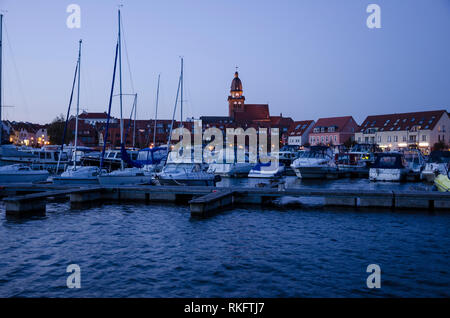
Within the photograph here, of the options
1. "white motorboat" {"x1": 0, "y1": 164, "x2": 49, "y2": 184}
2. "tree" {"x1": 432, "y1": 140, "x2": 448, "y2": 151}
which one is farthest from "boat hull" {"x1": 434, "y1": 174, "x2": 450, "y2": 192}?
"tree" {"x1": 432, "y1": 140, "x2": 448, "y2": 151}

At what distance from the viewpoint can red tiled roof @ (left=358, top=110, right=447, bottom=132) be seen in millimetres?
91500

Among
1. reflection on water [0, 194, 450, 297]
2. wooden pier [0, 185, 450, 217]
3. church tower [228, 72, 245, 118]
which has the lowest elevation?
reflection on water [0, 194, 450, 297]

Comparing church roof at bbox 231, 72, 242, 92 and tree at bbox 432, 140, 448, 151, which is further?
church roof at bbox 231, 72, 242, 92

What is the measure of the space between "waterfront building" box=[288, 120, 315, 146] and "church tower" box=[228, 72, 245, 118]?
40377mm

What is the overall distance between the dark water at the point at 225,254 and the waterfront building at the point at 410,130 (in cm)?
7668

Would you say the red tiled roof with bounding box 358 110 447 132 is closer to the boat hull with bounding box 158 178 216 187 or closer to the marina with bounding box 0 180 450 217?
the marina with bounding box 0 180 450 217

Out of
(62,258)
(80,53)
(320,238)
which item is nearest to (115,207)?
(62,258)

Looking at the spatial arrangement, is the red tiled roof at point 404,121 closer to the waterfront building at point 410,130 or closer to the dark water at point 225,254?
the waterfront building at point 410,130

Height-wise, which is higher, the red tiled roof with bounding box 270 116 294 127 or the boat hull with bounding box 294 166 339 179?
the red tiled roof with bounding box 270 116 294 127

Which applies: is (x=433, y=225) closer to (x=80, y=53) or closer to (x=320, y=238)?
(x=320, y=238)

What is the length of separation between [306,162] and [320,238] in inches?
1247
